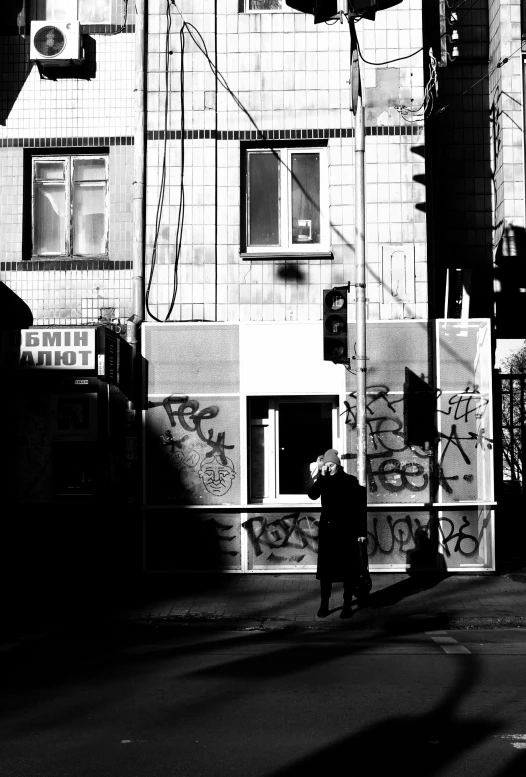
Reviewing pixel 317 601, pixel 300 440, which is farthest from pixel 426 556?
A: pixel 300 440

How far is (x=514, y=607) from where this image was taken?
33.6ft

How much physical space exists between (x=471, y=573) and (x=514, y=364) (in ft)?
18.6

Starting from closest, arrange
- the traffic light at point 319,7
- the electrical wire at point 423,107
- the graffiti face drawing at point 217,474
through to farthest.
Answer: the traffic light at point 319,7 → the graffiti face drawing at point 217,474 → the electrical wire at point 423,107

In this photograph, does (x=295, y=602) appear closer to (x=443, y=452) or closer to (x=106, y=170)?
(x=443, y=452)

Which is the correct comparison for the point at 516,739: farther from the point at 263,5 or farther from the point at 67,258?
the point at 263,5

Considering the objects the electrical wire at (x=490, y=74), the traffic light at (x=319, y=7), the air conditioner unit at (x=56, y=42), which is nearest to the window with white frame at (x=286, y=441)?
the electrical wire at (x=490, y=74)

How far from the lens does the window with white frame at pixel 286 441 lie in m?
12.5

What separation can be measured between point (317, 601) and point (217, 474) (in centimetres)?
243

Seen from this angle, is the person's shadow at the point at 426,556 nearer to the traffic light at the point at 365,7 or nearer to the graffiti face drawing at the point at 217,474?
the graffiti face drawing at the point at 217,474

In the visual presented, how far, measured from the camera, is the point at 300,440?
41.3 ft

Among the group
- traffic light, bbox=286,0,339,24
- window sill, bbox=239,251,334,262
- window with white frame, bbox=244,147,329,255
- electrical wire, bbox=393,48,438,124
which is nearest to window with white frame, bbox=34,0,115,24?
window with white frame, bbox=244,147,329,255

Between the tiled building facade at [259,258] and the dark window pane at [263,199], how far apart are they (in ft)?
0.09

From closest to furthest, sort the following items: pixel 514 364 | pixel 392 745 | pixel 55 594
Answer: pixel 392 745 < pixel 55 594 < pixel 514 364

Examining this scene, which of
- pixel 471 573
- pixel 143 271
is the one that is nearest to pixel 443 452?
pixel 471 573
